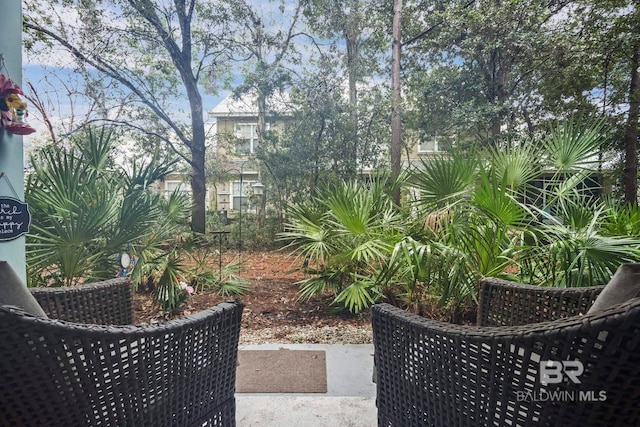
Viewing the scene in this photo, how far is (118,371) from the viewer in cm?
66

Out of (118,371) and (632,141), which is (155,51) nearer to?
(118,371)

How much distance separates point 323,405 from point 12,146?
1747 mm

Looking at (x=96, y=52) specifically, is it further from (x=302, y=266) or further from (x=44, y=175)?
(x=302, y=266)

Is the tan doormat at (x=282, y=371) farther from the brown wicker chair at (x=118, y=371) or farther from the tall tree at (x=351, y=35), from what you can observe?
the tall tree at (x=351, y=35)

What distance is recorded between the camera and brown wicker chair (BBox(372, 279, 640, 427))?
0.52 m

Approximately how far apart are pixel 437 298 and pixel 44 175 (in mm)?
2274

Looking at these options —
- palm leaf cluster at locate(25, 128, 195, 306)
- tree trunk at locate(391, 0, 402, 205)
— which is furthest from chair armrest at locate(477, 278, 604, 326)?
palm leaf cluster at locate(25, 128, 195, 306)

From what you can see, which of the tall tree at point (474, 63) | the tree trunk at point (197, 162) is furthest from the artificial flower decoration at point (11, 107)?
the tall tree at point (474, 63)

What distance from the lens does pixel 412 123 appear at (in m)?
2.94

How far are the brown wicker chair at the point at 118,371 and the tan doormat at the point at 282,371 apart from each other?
0.70 meters

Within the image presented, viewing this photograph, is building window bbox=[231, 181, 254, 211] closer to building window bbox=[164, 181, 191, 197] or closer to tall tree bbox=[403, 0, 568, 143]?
building window bbox=[164, 181, 191, 197]

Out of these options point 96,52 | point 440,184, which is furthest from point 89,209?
point 440,184

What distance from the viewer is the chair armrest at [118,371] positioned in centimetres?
55

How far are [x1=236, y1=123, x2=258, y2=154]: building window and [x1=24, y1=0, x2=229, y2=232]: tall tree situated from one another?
32 cm
